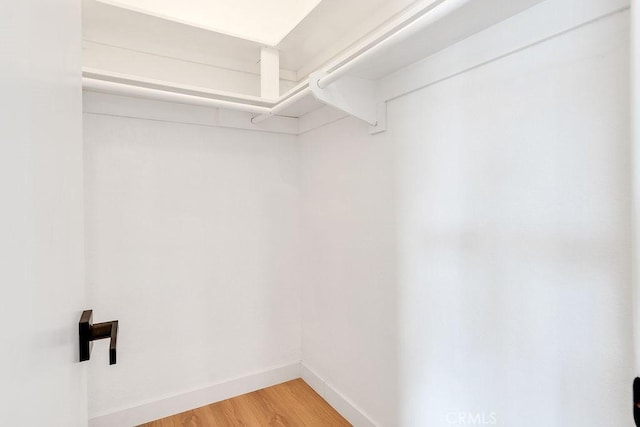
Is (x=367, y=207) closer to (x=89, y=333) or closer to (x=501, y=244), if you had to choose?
(x=501, y=244)

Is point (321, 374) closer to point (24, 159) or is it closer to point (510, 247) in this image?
point (510, 247)

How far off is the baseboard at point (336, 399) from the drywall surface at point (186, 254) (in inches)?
6.2

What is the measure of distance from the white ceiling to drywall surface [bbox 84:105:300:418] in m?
0.56

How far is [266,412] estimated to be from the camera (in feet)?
5.74

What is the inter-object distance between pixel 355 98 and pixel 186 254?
120 cm

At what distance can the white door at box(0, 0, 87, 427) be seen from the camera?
29 cm

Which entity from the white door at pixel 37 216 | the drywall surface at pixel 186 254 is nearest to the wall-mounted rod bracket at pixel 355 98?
the drywall surface at pixel 186 254

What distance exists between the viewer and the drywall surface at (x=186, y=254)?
5.25 feet

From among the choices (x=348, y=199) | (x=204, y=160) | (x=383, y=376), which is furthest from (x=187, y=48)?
(x=383, y=376)

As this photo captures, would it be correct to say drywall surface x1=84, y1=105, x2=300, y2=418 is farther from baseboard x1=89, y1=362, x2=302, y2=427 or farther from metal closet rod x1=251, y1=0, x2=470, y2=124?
metal closet rod x1=251, y1=0, x2=470, y2=124

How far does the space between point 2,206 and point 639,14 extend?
3.49 feet

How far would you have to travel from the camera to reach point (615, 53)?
77 cm

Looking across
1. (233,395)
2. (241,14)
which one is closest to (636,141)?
(241,14)

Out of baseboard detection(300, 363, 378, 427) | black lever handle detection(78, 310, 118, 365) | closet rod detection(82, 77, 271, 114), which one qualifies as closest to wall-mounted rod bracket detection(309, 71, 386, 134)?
closet rod detection(82, 77, 271, 114)
